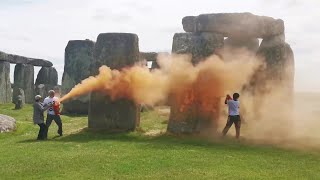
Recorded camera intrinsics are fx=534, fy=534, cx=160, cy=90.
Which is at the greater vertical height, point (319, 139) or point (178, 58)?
point (178, 58)

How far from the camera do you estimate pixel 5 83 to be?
44000mm

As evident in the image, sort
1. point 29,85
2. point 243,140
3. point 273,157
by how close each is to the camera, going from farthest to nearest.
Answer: point 29,85 < point 243,140 < point 273,157

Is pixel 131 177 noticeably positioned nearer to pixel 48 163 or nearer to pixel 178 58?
pixel 48 163

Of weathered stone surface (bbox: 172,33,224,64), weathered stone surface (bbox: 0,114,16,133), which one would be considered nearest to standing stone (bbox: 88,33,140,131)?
weathered stone surface (bbox: 172,33,224,64)

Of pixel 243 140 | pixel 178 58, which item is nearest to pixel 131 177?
pixel 243 140

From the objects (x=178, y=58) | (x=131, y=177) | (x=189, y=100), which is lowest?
(x=131, y=177)

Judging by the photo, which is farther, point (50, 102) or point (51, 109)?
point (51, 109)

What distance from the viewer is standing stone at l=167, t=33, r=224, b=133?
2291 cm

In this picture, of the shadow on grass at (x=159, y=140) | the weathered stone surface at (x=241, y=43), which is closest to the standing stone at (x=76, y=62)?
the weathered stone surface at (x=241, y=43)

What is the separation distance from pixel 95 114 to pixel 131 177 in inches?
394

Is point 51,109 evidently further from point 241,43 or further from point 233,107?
point 241,43

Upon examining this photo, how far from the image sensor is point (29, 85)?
47906 mm

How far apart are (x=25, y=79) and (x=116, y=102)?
26.0 m

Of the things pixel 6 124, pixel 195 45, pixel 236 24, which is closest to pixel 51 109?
pixel 6 124
